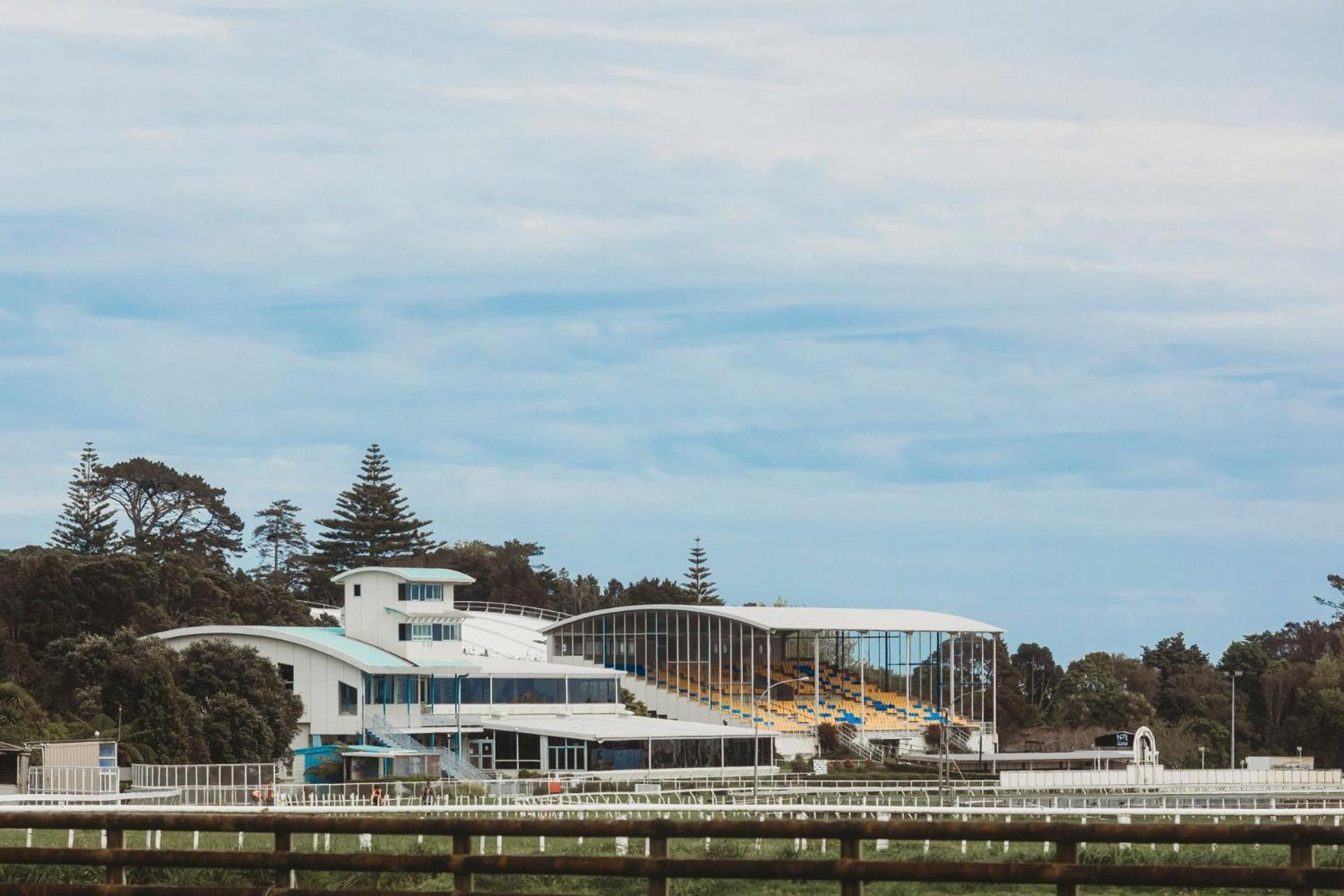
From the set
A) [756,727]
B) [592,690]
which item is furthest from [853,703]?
[592,690]

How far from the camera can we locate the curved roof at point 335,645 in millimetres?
78250

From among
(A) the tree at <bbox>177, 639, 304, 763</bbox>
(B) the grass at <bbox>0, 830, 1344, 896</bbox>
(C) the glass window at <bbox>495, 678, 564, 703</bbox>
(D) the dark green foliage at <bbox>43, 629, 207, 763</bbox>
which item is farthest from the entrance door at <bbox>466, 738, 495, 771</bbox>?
(B) the grass at <bbox>0, 830, 1344, 896</bbox>

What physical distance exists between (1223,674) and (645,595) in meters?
50.9

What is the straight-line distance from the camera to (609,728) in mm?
80438

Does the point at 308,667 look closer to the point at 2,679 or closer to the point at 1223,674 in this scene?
the point at 2,679

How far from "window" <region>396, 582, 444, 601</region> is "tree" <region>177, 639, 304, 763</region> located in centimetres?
863

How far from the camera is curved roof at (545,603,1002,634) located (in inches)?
3777

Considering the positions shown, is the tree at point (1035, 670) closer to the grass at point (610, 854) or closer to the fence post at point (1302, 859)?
the grass at point (610, 854)

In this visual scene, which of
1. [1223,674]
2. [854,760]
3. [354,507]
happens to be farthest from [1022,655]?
[354,507]

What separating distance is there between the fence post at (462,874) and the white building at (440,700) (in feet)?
208

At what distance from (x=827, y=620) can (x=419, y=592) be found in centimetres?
2588

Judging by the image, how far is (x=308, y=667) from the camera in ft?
260

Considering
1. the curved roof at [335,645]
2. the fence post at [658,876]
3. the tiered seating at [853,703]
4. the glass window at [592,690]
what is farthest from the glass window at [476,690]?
the fence post at [658,876]

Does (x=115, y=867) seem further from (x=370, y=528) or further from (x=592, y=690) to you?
(x=370, y=528)
